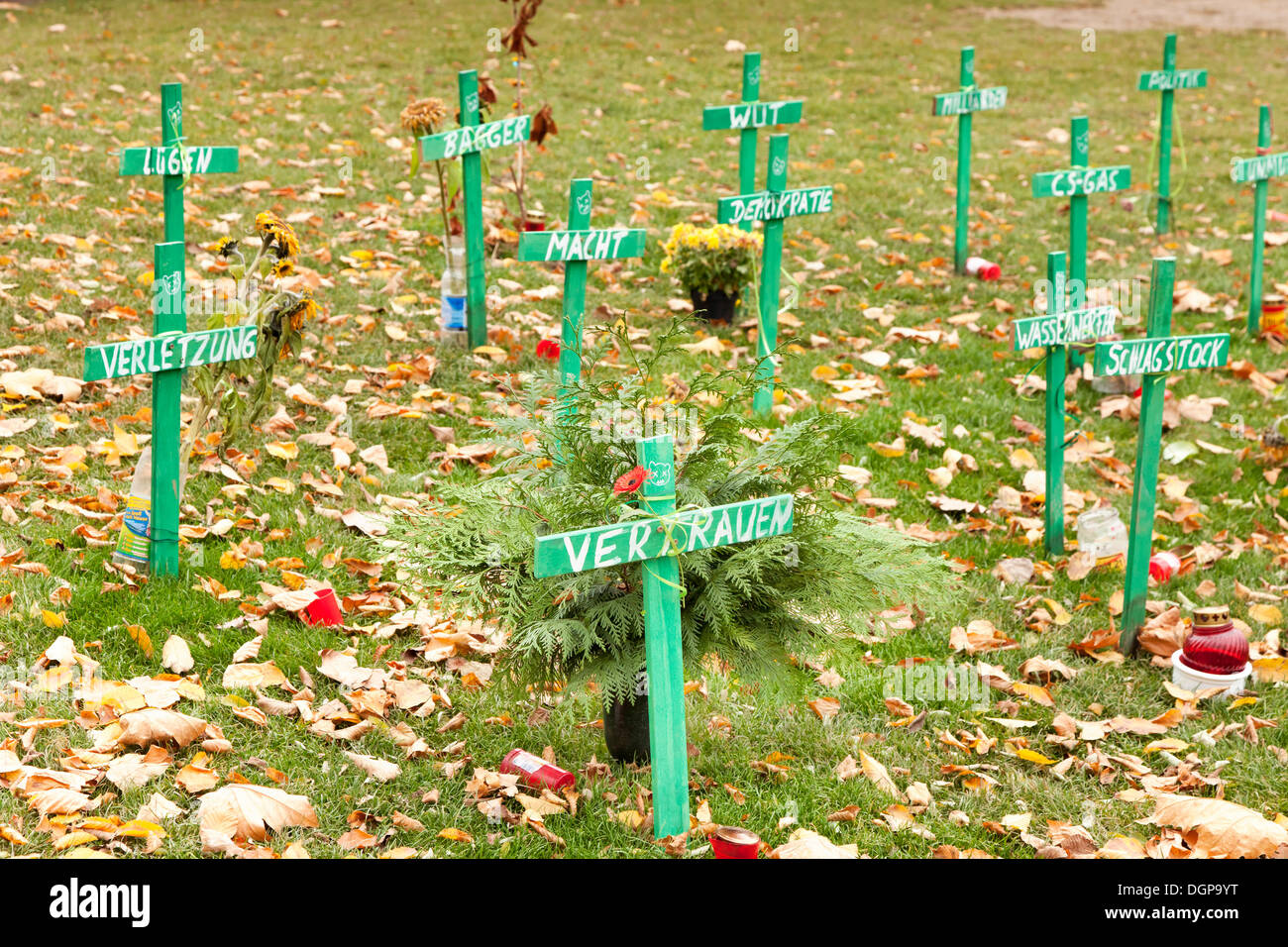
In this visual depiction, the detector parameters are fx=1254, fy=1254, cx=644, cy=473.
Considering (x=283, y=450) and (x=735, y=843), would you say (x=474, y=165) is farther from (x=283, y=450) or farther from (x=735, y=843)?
(x=735, y=843)

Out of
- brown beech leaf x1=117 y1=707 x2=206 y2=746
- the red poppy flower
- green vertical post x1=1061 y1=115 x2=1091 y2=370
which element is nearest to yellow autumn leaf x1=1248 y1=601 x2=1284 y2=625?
green vertical post x1=1061 y1=115 x2=1091 y2=370

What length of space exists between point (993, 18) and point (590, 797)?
1618 cm

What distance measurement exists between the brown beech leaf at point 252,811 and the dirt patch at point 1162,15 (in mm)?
16394

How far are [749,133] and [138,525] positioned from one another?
4208 mm

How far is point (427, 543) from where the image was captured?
3199 millimetres

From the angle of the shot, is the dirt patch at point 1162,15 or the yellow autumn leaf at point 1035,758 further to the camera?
the dirt patch at point 1162,15

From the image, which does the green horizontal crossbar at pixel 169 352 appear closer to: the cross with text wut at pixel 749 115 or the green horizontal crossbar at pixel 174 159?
the green horizontal crossbar at pixel 174 159

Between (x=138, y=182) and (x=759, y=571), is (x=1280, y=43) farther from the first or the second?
(x=759, y=571)

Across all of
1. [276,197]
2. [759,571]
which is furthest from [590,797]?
[276,197]

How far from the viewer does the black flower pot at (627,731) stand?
3.41m

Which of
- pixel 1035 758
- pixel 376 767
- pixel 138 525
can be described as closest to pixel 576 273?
pixel 138 525

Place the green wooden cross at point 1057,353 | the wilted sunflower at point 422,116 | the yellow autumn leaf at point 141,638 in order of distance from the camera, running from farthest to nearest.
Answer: the wilted sunflower at point 422,116, the green wooden cross at point 1057,353, the yellow autumn leaf at point 141,638

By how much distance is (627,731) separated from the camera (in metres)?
3.44

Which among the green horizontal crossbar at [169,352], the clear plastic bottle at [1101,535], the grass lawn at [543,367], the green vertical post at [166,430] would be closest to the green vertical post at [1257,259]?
the grass lawn at [543,367]
